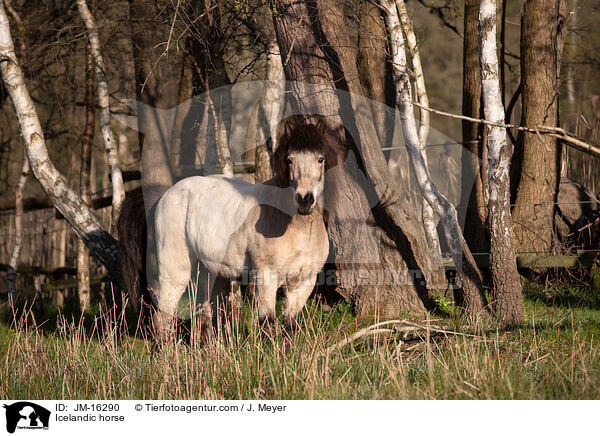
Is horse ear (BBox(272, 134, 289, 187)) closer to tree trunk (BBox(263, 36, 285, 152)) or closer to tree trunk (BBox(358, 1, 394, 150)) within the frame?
tree trunk (BBox(358, 1, 394, 150))

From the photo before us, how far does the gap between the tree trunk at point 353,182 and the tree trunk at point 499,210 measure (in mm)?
Result: 915

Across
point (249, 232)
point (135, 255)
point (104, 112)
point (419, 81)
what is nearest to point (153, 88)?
point (104, 112)

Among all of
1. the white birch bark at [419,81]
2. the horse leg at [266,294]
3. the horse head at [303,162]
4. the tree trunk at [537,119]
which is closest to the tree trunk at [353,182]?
the white birch bark at [419,81]

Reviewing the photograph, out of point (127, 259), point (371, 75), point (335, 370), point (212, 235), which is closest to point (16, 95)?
point (127, 259)

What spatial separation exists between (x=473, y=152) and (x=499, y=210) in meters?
2.84

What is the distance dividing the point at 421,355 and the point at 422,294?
1892 mm

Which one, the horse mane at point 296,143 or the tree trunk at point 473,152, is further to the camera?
the tree trunk at point 473,152

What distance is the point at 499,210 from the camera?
16.8ft

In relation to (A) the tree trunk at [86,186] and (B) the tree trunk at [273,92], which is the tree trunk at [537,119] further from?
(A) the tree trunk at [86,186]

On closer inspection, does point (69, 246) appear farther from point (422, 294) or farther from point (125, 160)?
point (422, 294)

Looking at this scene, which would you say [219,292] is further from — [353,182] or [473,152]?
[473,152]

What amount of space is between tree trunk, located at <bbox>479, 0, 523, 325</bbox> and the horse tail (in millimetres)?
3488

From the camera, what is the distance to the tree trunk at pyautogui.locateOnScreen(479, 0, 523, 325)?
16.4ft

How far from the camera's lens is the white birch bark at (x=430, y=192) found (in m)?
5.34
